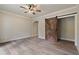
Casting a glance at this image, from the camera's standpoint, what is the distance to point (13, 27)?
20.6 feet

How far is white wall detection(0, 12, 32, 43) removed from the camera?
5420mm

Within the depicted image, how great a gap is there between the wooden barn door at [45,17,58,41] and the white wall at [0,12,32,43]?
2.32 metres

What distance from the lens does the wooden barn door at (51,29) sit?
5.87 metres

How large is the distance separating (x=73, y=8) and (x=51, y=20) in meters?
2.04

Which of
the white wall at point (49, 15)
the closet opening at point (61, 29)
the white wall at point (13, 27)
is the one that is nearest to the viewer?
the white wall at point (49, 15)

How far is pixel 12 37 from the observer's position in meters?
6.22

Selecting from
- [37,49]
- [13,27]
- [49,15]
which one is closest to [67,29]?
[49,15]

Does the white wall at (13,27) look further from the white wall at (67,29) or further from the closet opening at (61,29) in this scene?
the white wall at (67,29)

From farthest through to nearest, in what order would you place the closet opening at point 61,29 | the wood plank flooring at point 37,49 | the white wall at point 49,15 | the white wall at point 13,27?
the closet opening at point 61,29
the white wall at point 13,27
the white wall at point 49,15
the wood plank flooring at point 37,49

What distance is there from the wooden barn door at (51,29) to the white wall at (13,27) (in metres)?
2.32

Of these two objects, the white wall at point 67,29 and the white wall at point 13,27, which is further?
the white wall at point 67,29

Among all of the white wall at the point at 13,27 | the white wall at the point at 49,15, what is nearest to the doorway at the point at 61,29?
the white wall at the point at 49,15

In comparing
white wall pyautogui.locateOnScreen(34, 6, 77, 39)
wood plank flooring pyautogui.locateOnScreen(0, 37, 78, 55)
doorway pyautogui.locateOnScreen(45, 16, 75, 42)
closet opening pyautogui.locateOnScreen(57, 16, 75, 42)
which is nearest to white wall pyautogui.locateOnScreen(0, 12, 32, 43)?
wood plank flooring pyautogui.locateOnScreen(0, 37, 78, 55)
